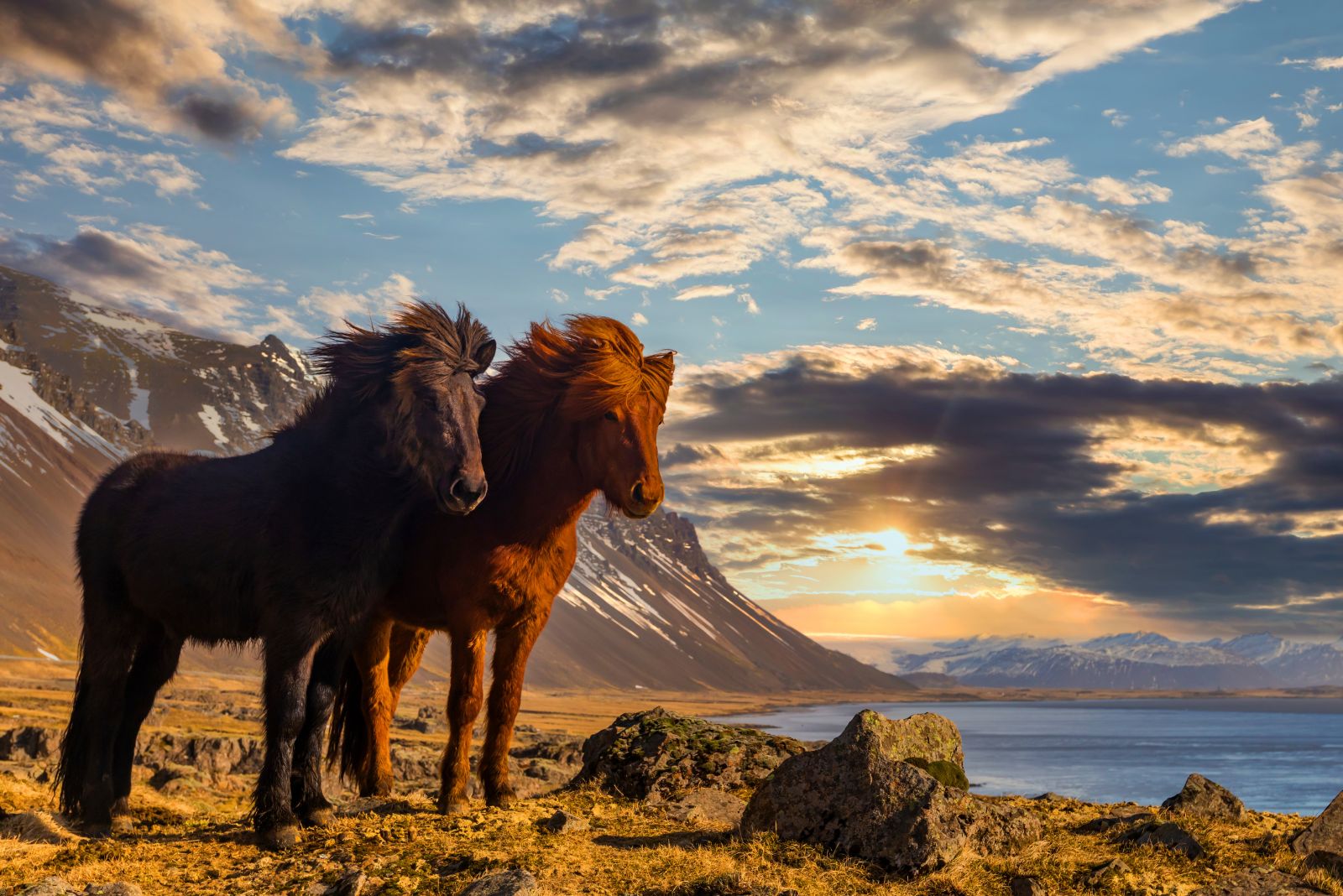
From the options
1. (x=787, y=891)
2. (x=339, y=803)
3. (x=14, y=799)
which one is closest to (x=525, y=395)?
(x=339, y=803)

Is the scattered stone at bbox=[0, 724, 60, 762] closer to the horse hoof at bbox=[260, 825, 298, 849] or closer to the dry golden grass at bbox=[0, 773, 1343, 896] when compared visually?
the dry golden grass at bbox=[0, 773, 1343, 896]

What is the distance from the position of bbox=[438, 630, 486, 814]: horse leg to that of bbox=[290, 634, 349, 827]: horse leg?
113cm

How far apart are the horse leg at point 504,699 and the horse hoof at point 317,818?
1.63 meters

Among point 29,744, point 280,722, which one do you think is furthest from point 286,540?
point 29,744

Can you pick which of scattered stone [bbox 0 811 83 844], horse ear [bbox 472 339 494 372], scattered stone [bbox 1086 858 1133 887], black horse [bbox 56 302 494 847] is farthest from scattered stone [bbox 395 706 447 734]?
scattered stone [bbox 1086 858 1133 887]

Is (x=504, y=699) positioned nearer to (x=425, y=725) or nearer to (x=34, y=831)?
(x=34, y=831)

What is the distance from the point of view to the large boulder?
9195mm

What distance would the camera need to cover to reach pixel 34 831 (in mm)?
10945

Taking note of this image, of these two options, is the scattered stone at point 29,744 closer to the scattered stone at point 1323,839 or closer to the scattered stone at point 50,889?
the scattered stone at point 50,889

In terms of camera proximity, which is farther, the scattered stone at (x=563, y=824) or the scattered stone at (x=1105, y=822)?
the scattered stone at (x=1105, y=822)

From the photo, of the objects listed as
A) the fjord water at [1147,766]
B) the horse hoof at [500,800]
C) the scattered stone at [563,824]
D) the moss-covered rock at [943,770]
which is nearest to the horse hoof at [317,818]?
the horse hoof at [500,800]

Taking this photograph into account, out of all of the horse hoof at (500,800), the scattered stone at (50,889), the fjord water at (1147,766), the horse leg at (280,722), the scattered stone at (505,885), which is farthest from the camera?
the fjord water at (1147,766)

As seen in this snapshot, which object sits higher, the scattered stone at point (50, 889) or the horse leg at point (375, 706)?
the horse leg at point (375, 706)

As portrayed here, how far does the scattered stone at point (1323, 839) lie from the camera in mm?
9922
